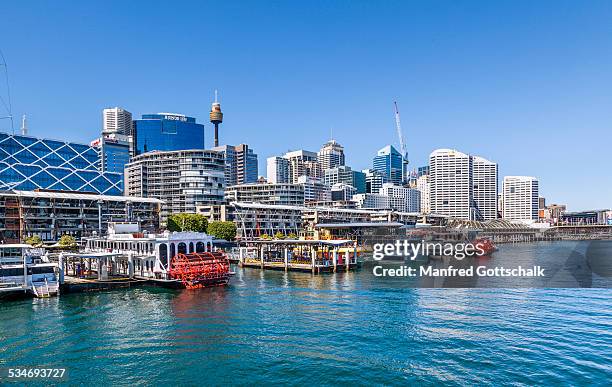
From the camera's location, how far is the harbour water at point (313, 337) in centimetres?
3547

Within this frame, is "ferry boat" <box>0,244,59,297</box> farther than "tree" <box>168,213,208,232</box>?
No

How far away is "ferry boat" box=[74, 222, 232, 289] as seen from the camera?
72938mm

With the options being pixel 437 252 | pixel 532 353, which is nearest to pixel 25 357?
pixel 532 353

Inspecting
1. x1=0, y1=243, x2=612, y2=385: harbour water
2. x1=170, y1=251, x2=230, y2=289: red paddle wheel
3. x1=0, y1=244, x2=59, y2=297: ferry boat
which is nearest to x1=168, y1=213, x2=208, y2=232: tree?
x1=170, y1=251, x2=230, y2=289: red paddle wheel

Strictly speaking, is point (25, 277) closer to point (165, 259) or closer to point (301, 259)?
point (165, 259)

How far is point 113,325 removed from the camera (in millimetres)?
48562

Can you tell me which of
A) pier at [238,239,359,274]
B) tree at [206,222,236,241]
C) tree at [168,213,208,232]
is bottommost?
pier at [238,239,359,274]

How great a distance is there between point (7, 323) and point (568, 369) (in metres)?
56.4

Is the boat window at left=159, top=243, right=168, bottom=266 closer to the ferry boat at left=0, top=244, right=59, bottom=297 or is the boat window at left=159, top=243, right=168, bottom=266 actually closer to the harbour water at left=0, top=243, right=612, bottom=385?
the harbour water at left=0, top=243, right=612, bottom=385

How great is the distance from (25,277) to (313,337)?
46.5 m

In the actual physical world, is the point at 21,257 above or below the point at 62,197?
below

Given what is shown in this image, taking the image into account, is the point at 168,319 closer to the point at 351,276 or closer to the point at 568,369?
the point at 568,369

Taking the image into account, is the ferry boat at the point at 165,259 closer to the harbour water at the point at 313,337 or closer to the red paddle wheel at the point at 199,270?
the red paddle wheel at the point at 199,270

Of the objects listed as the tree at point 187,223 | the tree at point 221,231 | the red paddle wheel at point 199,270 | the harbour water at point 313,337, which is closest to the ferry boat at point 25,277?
the harbour water at point 313,337
